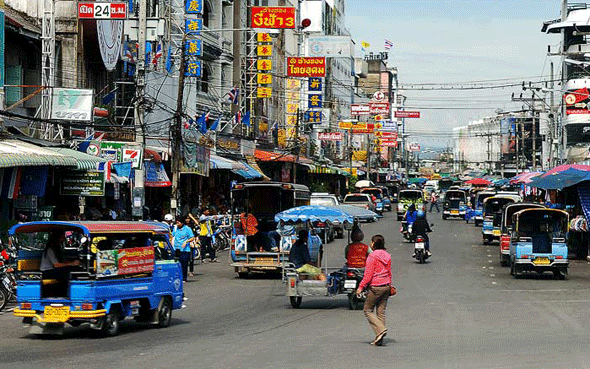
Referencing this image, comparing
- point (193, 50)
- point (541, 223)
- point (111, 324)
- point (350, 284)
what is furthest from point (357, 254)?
point (193, 50)

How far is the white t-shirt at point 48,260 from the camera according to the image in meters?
18.2

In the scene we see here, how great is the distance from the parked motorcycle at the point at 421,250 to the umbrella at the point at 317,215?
11.4 m

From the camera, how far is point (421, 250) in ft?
123

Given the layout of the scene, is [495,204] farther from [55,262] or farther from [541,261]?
[55,262]

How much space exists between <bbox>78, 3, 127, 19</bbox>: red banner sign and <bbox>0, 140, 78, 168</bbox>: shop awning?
5.45 meters

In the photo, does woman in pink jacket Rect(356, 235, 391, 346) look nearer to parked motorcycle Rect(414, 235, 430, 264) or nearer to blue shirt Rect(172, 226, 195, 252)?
blue shirt Rect(172, 226, 195, 252)

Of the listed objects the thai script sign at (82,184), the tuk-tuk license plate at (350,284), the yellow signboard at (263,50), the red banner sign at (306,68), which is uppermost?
the yellow signboard at (263,50)

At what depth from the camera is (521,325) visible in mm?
19688

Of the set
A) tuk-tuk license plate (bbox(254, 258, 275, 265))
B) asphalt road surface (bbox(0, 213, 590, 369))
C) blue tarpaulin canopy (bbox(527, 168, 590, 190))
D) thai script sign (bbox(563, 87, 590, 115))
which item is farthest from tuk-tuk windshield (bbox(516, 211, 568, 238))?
thai script sign (bbox(563, 87, 590, 115))

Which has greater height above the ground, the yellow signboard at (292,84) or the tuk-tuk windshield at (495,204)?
the yellow signboard at (292,84)

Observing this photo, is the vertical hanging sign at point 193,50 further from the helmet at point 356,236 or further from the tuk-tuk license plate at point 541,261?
the helmet at point 356,236

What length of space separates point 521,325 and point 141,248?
24.7ft

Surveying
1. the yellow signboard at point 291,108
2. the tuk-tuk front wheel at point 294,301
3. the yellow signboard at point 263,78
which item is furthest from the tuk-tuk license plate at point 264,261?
the yellow signboard at point 291,108

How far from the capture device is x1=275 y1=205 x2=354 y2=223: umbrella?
25547mm
